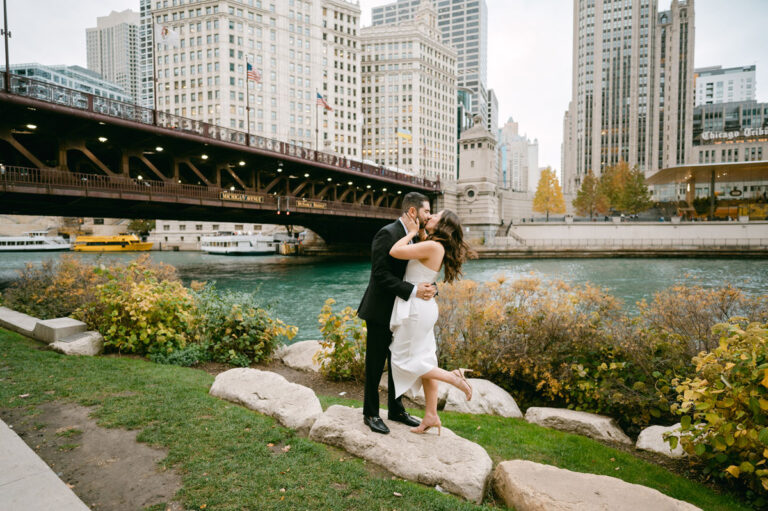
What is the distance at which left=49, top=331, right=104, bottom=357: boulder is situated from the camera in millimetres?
7262

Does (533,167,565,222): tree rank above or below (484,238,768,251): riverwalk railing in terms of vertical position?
above

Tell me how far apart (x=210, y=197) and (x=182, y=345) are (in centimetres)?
2251

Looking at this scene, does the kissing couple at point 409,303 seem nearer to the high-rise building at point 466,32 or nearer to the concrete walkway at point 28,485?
the concrete walkway at point 28,485

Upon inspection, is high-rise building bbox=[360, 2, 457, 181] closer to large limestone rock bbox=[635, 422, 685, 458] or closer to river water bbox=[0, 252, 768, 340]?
river water bbox=[0, 252, 768, 340]

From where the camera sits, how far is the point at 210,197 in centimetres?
2775

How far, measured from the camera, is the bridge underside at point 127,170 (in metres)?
20.5

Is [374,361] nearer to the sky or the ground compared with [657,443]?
nearer to the sky

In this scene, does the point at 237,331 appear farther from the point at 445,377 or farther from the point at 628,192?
the point at 628,192

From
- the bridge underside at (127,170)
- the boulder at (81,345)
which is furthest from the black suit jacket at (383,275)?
the bridge underside at (127,170)

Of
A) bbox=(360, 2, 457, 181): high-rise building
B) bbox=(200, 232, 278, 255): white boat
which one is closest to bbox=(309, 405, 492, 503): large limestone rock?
bbox=(200, 232, 278, 255): white boat

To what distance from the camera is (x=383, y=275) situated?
4047 millimetres

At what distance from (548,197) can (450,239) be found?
77.4 m

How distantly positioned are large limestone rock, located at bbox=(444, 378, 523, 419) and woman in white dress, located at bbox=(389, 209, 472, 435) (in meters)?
1.94

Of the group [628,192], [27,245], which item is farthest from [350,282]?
[27,245]
